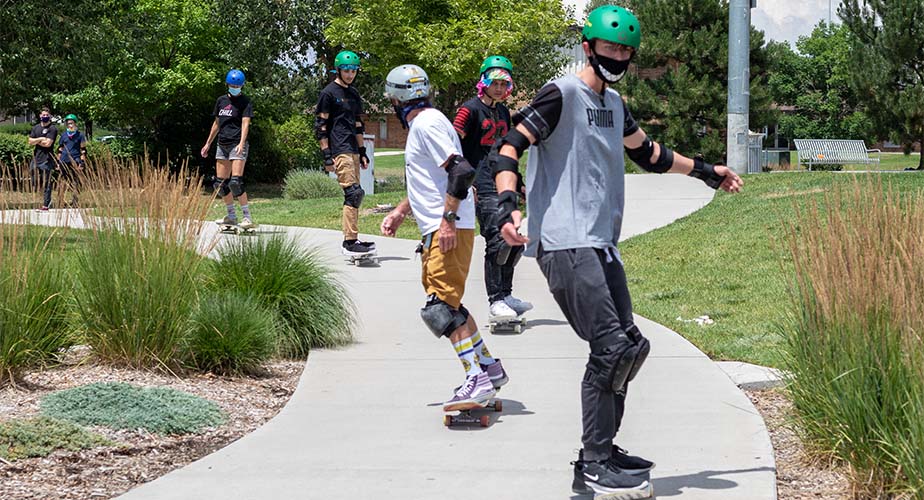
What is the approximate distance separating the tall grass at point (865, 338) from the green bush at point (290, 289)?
11.9 feet

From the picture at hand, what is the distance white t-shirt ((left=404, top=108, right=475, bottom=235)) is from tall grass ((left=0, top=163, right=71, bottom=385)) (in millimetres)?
2137

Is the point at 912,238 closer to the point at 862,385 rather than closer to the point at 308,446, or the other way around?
the point at 862,385

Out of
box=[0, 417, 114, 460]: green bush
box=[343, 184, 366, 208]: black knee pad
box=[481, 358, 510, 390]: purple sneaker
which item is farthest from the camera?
box=[343, 184, 366, 208]: black knee pad

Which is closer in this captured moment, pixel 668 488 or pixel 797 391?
pixel 668 488

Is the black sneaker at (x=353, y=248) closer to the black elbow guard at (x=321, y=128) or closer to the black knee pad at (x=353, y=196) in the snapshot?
the black knee pad at (x=353, y=196)

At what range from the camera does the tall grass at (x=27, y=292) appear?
637 centimetres

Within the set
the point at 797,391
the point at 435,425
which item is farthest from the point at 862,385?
the point at 435,425

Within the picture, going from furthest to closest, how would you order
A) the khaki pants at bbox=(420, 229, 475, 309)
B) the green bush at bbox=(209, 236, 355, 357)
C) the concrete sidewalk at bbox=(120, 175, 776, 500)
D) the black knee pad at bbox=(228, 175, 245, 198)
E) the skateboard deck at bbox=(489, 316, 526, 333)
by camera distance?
the black knee pad at bbox=(228, 175, 245, 198) → the skateboard deck at bbox=(489, 316, 526, 333) → the green bush at bbox=(209, 236, 355, 357) → the khaki pants at bbox=(420, 229, 475, 309) → the concrete sidewalk at bbox=(120, 175, 776, 500)

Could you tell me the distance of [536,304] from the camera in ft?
33.1

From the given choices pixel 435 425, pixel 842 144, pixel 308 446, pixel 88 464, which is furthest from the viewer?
pixel 842 144

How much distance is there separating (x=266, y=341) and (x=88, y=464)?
2.10m

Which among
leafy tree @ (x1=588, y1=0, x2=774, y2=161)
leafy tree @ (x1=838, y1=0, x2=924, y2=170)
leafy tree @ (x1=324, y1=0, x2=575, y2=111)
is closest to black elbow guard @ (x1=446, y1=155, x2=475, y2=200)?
leafy tree @ (x1=324, y1=0, x2=575, y2=111)

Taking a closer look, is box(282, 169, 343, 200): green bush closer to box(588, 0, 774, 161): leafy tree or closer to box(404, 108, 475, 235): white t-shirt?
box(588, 0, 774, 161): leafy tree

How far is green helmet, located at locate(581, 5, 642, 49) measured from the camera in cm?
477
